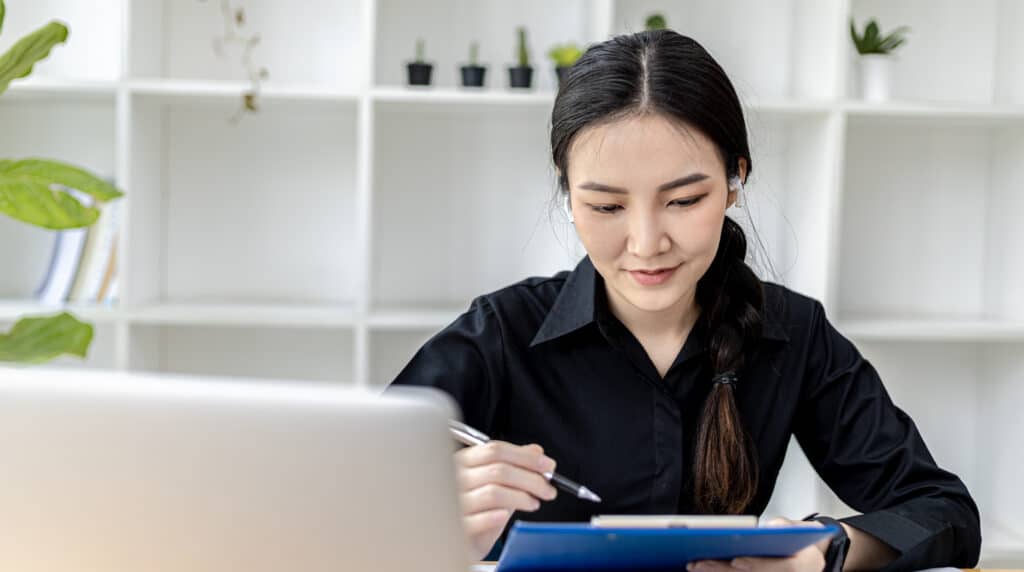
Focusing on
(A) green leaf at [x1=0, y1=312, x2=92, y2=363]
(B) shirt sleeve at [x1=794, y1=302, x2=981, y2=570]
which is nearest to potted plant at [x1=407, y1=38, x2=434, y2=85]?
(A) green leaf at [x1=0, y1=312, x2=92, y2=363]

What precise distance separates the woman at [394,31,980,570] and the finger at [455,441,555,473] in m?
0.31

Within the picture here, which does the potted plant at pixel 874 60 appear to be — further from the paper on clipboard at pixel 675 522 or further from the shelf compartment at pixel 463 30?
the paper on clipboard at pixel 675 522

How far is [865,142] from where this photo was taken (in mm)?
2857

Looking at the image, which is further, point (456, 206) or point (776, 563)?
point (456, 206)

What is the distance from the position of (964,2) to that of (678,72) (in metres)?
1.76

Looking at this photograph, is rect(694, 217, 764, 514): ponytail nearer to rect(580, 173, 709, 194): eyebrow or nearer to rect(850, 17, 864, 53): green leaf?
rect(580, 173, 709, 194): eyebrow

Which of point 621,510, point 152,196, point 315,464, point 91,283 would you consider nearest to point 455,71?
point 152,196

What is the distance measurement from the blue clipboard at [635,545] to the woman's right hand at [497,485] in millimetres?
75

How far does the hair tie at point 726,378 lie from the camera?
150 centimetres

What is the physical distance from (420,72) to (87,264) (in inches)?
35.2

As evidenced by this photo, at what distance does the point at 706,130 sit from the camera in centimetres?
139

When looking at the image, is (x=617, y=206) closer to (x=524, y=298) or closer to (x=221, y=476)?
(x=524, y=298)

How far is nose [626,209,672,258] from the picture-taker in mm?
1352

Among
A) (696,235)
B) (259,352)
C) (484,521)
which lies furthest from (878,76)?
(484,521)
